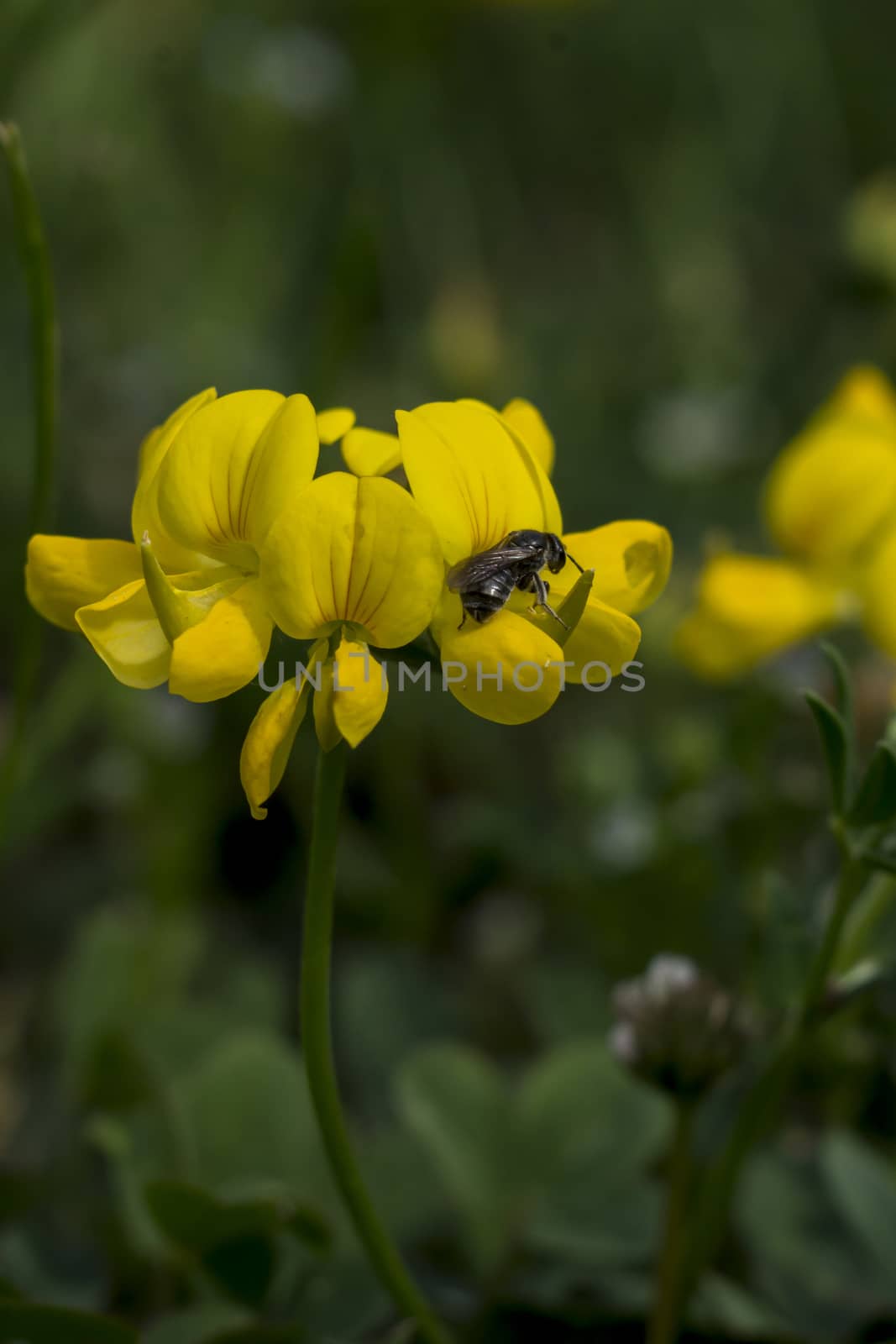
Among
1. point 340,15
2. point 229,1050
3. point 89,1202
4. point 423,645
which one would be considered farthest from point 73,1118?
point 340,15

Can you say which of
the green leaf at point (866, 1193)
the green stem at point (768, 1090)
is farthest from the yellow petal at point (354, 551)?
the green leaf at point (866, 1193)

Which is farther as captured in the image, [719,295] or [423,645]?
[719,295]

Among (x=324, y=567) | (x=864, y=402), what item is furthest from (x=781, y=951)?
(x=864, y=402)

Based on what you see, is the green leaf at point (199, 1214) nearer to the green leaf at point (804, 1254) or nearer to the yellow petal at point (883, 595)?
the green leaf at point (804, 1254)

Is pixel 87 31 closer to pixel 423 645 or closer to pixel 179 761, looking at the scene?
pixel 179 761

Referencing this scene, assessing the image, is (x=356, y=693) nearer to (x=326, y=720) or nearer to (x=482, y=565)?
(x=326, y=720)

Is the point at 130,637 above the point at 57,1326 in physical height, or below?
above
